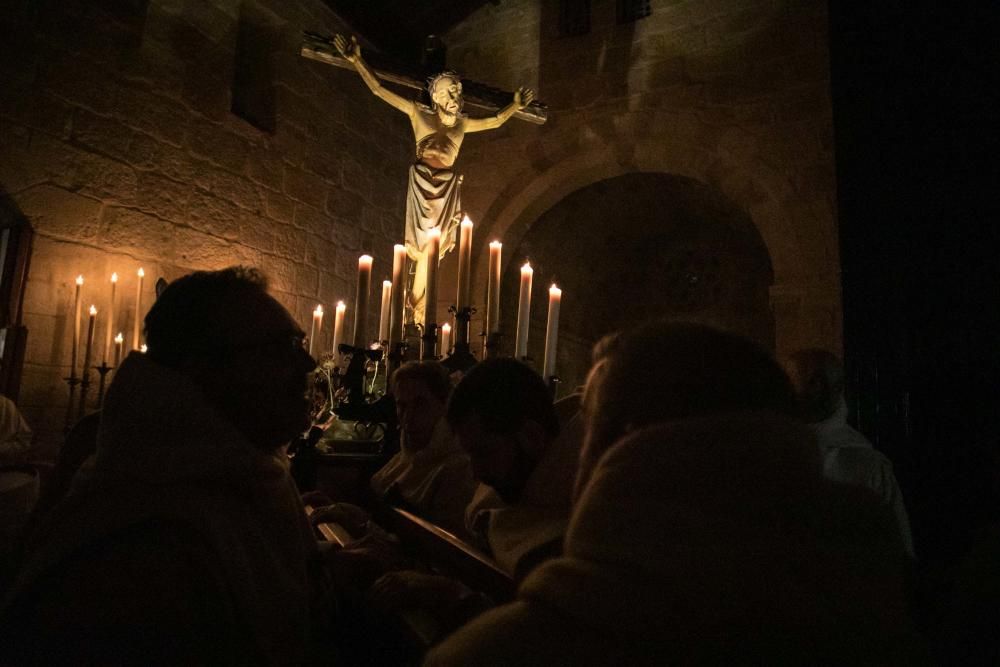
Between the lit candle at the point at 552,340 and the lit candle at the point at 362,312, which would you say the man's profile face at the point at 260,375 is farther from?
the lit candle at the point at 552,340

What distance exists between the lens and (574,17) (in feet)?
20.7

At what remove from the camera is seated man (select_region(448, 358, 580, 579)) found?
1240mm

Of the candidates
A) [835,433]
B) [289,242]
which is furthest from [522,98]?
[835,433]

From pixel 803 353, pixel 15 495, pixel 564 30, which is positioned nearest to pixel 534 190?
pixel 564 30

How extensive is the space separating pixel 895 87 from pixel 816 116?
51.3 inches

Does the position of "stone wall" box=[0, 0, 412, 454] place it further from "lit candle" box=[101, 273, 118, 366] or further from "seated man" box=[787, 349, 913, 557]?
"seated man" box=[787, 349, 913, 557]

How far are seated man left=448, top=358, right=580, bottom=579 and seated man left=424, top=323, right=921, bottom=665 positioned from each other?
70 centimetres

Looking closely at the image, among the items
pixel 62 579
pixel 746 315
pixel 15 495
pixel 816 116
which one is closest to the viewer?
pixel 62 579

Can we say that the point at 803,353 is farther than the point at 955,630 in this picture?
Yes

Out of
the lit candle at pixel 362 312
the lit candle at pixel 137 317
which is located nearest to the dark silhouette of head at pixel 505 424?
the lit candle at pixel 362 312

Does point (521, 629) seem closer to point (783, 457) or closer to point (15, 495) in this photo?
point (783, 457)

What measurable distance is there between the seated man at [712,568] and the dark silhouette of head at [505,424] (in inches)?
31.6

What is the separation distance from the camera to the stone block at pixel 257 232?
17.0ft

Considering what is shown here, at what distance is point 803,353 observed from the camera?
7.22 ft
